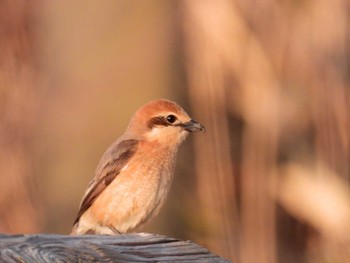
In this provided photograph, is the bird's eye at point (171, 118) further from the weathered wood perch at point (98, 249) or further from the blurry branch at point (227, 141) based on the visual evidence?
the weathered wood perch at point (98, 249)

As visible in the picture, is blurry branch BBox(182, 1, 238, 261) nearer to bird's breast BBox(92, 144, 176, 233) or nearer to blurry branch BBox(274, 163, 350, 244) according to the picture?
blurry branch BBox(274, 163, 350, 244)

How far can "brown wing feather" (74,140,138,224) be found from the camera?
16.4 ft

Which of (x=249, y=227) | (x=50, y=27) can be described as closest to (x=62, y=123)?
(x=50, y=27)

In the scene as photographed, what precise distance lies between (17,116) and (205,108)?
1677mm

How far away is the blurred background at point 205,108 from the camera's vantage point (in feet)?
19.7

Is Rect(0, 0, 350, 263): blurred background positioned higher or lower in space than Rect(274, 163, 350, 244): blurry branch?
higher

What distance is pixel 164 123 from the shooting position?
501 cm

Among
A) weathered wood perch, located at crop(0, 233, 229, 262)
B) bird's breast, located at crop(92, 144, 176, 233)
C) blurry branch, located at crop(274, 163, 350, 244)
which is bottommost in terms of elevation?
blurry branch, located at crop(274, 163, 350, 244)

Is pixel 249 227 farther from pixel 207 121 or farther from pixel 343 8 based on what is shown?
pixel 343 8

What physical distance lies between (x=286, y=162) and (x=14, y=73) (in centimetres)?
207

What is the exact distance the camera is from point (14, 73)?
7.06 metres

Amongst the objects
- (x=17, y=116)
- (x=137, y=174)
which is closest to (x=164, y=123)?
(x=137, y=174)

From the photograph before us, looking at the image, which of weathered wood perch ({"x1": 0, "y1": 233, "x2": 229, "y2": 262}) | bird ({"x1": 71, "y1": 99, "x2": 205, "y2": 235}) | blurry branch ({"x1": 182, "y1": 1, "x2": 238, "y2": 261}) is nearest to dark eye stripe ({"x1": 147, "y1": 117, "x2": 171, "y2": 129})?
bird ({"x1": 71, "y1": 99, "x2": 205, "y2": 235})

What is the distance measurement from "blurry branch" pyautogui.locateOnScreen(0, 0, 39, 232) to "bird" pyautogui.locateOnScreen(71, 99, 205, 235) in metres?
1.43
